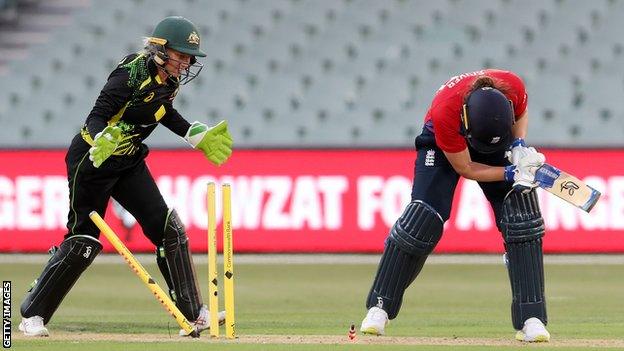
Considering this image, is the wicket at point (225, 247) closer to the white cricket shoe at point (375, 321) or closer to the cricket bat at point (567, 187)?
the white cricket shoe at point (375, 321)

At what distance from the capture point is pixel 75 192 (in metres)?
7.21

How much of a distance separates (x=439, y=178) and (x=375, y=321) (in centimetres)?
84

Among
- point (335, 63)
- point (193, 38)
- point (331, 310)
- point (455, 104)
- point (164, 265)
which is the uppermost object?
point (193, 38)

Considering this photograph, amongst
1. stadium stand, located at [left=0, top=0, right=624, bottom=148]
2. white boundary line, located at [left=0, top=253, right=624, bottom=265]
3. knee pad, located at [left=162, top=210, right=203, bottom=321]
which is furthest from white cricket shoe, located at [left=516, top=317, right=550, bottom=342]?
stadium stand, located at [left=0, top=0, right=624, bottom=148]

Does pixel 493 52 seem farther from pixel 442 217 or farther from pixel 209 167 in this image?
pixel 442 217

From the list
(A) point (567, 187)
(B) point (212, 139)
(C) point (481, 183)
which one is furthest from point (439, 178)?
(B) point (212, 139)

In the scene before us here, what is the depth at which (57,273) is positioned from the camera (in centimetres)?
723

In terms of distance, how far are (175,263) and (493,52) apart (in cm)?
1024

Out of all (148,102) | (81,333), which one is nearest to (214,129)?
(148,102)

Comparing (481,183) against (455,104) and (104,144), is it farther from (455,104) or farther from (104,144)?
(104,144)

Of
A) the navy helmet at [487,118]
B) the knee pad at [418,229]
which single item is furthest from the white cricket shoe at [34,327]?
the navy helmet at [487,118]

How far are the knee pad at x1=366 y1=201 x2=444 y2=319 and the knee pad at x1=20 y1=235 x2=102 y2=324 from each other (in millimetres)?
1617

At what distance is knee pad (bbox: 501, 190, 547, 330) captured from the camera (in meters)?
6.72

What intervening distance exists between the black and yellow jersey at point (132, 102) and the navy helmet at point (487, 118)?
5.67ft
